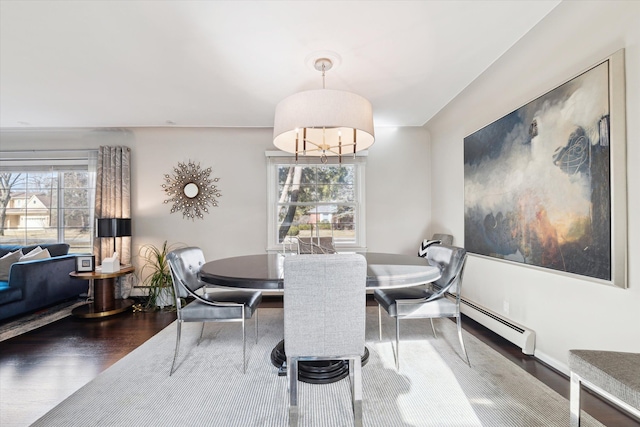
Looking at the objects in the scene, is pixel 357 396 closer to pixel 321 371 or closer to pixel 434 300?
pixel 321 371

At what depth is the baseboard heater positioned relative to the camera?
2227mm

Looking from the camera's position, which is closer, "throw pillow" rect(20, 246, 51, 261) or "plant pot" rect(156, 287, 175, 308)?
"throw pillow" rect(20, 246, 51, 261)

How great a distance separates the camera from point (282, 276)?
5.59ft

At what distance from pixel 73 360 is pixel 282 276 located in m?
2.01

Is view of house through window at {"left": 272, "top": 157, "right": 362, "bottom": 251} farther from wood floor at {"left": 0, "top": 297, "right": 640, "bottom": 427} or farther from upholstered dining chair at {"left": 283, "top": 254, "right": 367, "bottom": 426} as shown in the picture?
upholstered dining chair at {"left": 283, "top": 254, "right": 367, "bottom": 426}

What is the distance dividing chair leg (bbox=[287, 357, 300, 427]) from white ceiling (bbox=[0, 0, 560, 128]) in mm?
2029

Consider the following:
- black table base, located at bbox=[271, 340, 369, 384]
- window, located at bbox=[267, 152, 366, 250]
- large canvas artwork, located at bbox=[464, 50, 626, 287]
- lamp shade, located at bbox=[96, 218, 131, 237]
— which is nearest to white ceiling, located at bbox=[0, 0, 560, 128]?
large canvas artwork, located at bbox=[464, 50, 626, 287]


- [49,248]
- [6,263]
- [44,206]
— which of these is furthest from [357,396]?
[44,206]

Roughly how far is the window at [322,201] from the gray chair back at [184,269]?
1708 millimetres

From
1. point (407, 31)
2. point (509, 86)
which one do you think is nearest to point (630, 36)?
point (509, 86)

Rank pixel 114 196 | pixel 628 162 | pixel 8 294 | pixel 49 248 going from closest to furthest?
pixel 628 162, pixel 8 294, pixel 49 248, pixel 114 196

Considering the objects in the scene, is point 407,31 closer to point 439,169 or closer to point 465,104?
point 465,104

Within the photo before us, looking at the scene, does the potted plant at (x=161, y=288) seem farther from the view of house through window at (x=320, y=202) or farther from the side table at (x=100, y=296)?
the view of house through window at (x=320, y=202)

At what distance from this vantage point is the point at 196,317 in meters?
2.07
